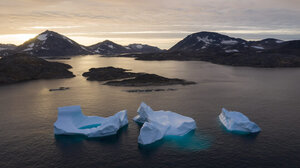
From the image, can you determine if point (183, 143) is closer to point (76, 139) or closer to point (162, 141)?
point (162, 141)

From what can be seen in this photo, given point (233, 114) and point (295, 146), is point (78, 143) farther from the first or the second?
point (295, 146)

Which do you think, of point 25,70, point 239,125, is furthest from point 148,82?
point 25,70

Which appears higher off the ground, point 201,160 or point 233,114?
point 233,114

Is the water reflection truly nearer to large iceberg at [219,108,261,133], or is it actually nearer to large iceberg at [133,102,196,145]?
Answer: large iceberg at [133,102,196,145]

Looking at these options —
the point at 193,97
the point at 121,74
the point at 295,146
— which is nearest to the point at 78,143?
the point at 295,146

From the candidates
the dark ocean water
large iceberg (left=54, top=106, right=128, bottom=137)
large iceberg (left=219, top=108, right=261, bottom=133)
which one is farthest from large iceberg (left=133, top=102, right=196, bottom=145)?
large iceberg (left=219, top=108, right=261, bottom=133)
